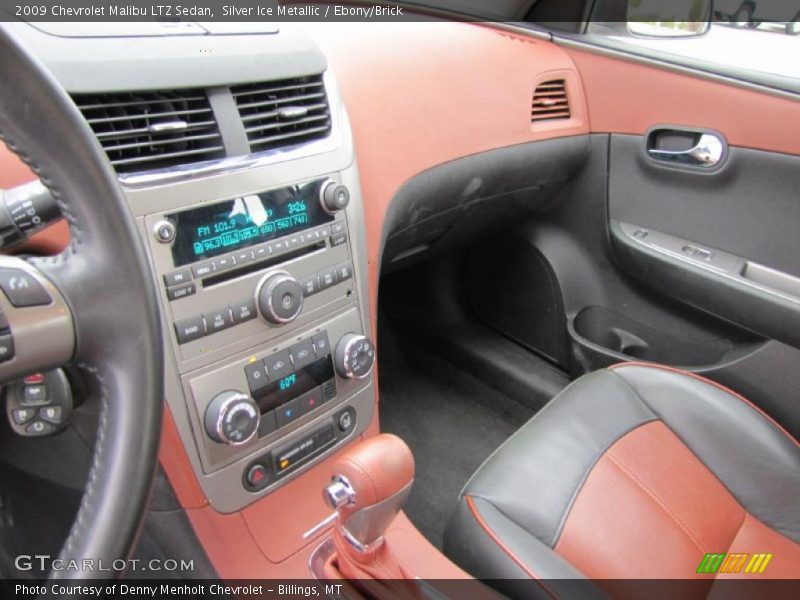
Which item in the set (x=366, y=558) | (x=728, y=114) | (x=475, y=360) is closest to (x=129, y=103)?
(x=366, y=558)

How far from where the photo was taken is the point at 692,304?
149 centimetres

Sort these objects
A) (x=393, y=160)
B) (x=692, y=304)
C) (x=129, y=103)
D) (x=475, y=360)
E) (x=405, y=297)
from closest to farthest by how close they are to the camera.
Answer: (x=129, y=103)
(x=393, y=160)
(x=692, y=304)
(x=475, y=360)
(x=405, y=297)

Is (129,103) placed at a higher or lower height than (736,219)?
higher

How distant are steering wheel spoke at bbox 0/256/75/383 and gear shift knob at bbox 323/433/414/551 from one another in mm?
369

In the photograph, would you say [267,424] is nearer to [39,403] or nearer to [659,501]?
[39,403]

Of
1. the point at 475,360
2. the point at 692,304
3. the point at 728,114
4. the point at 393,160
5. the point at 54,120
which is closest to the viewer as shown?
the point at 54,120

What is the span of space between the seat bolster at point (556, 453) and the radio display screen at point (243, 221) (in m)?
0.46

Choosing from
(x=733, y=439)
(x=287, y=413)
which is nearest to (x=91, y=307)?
(x=287, y=413)

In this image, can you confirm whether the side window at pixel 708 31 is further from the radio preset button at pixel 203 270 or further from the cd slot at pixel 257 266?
the radio preset button at pixel 203 270

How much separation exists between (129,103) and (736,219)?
1163mm

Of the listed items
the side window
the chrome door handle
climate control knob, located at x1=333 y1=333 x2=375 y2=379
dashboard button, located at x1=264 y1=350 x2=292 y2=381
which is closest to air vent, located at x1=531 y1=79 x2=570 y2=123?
the side window

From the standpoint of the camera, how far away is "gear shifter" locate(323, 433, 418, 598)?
79 cm

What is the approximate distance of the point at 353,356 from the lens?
107cm

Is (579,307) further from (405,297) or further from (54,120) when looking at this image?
(54,120)
